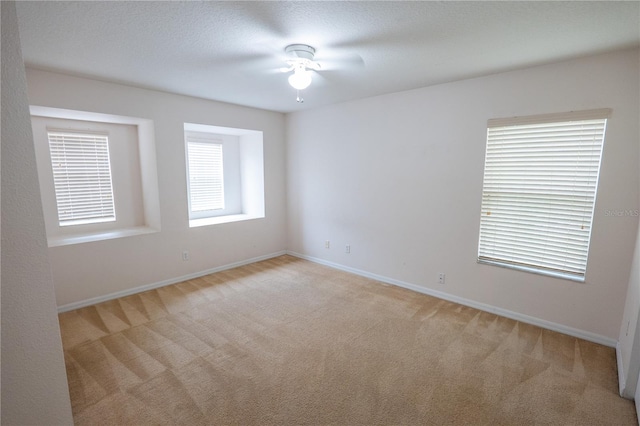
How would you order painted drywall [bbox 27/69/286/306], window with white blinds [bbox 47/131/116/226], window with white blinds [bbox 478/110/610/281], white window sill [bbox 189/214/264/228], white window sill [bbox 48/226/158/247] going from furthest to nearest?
white window sill [bbox 189/214/264/228]
window with white blinds [bbox 47/131/116/226]
white window sill [bbox 48/226/158/247]
painted drywall [bbox 27/69/286/306]
window with white blinds [bbox 478/110/610/281]

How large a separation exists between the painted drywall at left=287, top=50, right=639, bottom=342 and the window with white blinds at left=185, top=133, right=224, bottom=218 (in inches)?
46.9

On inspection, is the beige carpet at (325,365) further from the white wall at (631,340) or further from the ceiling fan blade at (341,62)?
the ceiling fan blade at (341,62)

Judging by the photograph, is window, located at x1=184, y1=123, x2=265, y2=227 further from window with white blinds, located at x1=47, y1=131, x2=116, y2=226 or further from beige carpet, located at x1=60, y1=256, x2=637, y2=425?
beige carpet, located at x1=60, y1=256, x2=637, y2=425

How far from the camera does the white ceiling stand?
1811 mm

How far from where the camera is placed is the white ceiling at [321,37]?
1811 millimetres

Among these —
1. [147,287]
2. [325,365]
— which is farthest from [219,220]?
[325,365]

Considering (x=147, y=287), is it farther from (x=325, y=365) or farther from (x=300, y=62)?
(x=300, y=62)

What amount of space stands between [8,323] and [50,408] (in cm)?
32

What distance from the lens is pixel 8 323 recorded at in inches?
30.9

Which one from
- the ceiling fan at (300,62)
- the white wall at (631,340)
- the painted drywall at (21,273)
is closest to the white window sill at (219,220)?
the ceiling fan at (300,62)

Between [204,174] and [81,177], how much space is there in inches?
63.5

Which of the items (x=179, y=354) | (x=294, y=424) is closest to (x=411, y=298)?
(x=294, y=424)

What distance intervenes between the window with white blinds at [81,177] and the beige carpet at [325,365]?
3.94 ft

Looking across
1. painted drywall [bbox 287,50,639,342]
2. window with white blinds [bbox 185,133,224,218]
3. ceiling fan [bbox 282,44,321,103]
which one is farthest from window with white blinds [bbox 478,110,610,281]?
window with white blinds [bbox 185,133,224,218]
